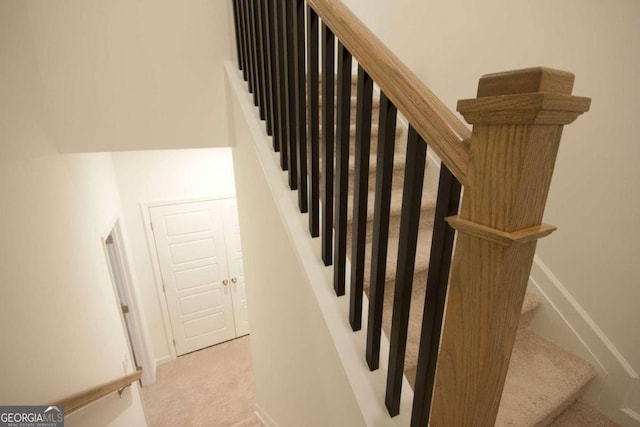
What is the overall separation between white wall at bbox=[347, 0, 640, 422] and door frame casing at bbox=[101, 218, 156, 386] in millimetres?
3194

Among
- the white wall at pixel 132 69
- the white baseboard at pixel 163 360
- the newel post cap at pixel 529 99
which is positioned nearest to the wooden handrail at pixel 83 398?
the white wall at pixel 132 69

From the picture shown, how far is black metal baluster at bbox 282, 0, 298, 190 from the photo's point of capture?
99 cm

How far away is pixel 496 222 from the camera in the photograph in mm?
433

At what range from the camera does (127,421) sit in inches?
83.8

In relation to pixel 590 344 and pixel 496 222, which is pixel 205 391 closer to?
pixel 590 344

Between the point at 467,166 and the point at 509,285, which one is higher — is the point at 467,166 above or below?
above

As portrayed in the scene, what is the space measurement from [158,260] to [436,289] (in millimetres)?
3794

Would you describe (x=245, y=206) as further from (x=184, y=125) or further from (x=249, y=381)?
(x=249, y=381)

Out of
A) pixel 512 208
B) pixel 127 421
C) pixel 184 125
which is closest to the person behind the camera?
pixel 512 208

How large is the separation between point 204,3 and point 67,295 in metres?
1.72

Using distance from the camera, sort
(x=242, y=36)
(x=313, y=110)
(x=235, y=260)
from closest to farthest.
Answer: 1. (x=313, y=110)
2. (x=242, y=36)
3. (x=235, y=260)

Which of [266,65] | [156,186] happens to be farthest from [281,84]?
[156,186]

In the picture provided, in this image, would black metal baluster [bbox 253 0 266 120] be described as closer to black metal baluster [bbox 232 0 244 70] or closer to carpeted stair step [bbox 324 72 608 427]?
black metal baluster [bbox 232 0 244 70]

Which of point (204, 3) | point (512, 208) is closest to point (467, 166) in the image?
point (512, 208)
